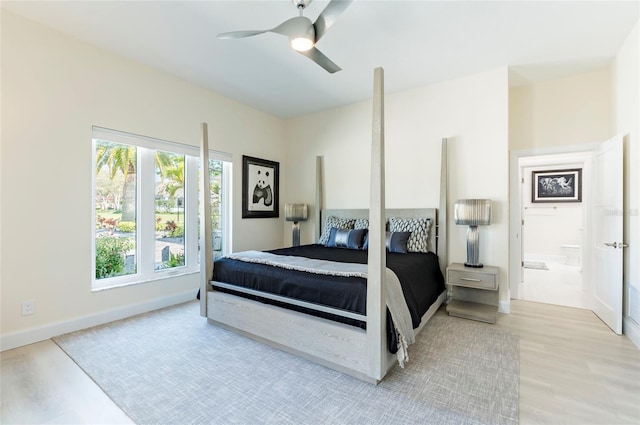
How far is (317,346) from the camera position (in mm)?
2186

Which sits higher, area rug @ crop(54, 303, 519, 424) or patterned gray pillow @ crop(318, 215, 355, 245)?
patterned gray pillow @ crop(318, 215, 355, 245)

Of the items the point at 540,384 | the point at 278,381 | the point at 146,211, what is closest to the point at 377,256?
the point at 278,381

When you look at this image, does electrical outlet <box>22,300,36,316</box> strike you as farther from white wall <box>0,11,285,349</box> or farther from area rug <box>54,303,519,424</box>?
area rug <box>54,303,519,424</box>

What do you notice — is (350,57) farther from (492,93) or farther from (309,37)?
(492,93)

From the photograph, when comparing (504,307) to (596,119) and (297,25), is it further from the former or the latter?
(297,25)

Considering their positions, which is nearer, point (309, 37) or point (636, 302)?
point (309, 37)

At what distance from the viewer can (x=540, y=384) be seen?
6.51 ft

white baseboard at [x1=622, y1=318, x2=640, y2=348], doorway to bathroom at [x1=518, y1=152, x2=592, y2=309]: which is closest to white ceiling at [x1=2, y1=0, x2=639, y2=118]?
white baseboard at [x1=622, y1=318, x2=640, y2=348]

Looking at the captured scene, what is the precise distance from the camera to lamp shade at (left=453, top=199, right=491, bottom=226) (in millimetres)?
3281

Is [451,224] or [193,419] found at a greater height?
[451,224]

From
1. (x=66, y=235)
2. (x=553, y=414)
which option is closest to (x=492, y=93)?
(x=553, y=414)

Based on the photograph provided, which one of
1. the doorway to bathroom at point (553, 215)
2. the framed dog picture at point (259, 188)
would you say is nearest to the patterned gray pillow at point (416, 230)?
the framed dog picture at point (259, 188)

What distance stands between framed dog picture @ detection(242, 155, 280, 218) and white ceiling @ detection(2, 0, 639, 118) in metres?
1.33

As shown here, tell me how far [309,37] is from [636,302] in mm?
3703
